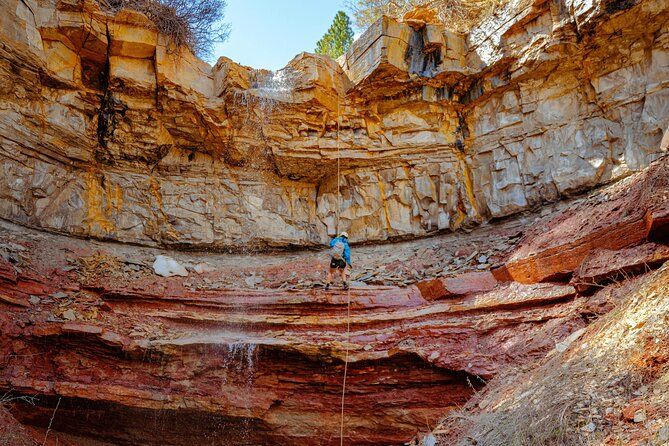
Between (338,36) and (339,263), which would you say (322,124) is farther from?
(338,36)

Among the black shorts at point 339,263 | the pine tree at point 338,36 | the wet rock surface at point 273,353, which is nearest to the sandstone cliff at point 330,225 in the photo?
the wet rock surface at point 273,353

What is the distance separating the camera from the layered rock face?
1196cm

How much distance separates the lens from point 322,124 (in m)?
14.8

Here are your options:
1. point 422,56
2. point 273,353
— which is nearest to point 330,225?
point 422,56

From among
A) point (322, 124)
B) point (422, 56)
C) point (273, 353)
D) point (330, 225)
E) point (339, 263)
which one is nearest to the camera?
point (273, 353)

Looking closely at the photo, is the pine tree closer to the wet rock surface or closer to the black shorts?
the black shorts

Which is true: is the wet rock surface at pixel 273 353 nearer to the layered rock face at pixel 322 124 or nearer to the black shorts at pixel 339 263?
the black shorts at pixel 339 263

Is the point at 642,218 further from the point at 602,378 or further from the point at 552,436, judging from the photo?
the point at 552,436

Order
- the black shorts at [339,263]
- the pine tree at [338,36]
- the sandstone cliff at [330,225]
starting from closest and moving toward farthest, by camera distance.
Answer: the sandstone cliff at [330,225]
the black shorts at [339,263]
the pine tree at [338,36]

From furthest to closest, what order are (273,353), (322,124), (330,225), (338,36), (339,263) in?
1. (338,36)
2. (330,225)
3. (322,124)
4. (339,263)
5. (273,353)

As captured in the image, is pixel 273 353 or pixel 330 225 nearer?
pixel 273 353

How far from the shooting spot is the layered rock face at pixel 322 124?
39.2ft

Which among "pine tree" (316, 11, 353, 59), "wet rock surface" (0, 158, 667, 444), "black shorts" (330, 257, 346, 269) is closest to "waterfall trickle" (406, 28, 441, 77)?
"wet rock surface" (0, 158, 667, 444)

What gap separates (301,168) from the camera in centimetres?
1536
